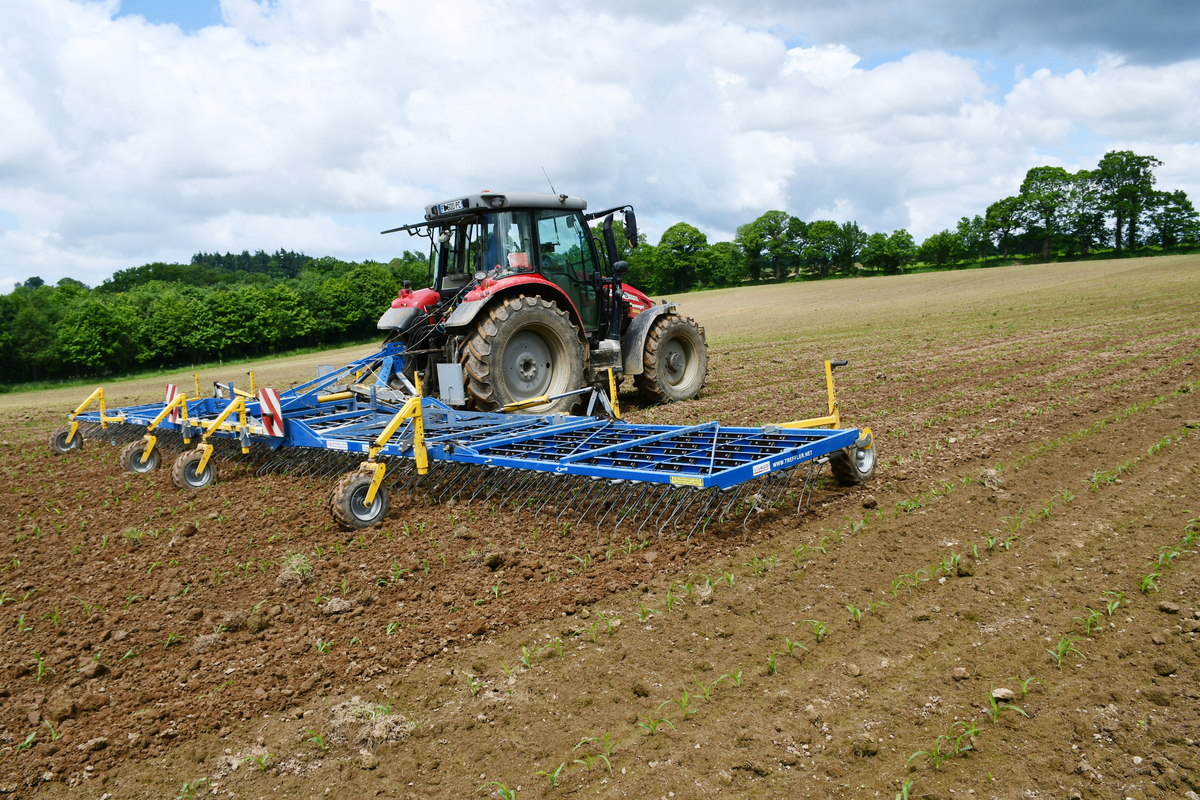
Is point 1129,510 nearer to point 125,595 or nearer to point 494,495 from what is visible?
point 494,495

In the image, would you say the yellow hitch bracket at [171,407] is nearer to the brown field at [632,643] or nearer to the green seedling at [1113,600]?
the brown field at [632,643]

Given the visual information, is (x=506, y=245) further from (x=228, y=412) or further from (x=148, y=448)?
(x=148, y=448)

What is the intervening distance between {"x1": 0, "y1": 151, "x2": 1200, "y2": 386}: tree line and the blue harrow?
3181 cm

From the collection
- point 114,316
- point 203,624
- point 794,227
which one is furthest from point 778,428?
point 794,227

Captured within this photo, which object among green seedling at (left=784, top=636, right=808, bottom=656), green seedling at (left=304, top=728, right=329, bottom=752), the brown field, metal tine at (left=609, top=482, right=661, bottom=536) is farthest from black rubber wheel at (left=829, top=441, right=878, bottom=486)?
green seedling at (left=304, top=728, right=329, bottom=752)

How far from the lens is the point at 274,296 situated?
43.6 m

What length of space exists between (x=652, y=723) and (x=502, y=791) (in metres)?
0.58

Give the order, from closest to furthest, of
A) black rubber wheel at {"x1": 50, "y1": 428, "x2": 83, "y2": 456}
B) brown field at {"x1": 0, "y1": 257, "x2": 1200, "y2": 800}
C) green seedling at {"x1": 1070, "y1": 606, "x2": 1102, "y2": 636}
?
1. brown field at {"x1": 0, "y1": 257, "x2": 1200, "y2": 800}
2. green seedling at {"x1": 1070, "y1": 606, "x2": 1102, "y2": 636}
3. black rubber wheel at {"x1": 50, "y1": 428, "x2": 83, "y2": 456}

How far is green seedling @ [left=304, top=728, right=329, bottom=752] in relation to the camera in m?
2.71

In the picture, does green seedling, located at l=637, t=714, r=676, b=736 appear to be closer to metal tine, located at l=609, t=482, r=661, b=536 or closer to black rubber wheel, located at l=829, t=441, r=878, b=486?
metal tine, located at l=609, t=482, r=661, b=536

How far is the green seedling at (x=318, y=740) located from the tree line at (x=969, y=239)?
55.4 meters

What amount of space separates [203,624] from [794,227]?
234 feet

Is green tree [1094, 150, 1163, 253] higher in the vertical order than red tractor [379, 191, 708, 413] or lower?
higher

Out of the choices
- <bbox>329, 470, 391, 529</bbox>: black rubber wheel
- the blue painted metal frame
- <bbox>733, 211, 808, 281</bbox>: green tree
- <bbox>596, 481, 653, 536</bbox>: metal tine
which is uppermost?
<bbox>733, 211, 808, 281</bbox>: green tree
